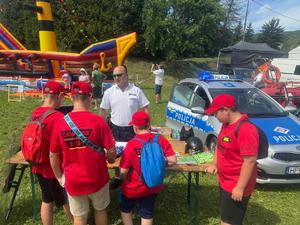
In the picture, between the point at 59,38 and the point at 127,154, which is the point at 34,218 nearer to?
the point at 127,154

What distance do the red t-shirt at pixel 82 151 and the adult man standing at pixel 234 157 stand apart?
1058 mm

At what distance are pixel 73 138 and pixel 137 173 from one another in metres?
0.78

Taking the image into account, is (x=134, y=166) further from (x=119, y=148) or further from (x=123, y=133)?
(x=123, y=133)

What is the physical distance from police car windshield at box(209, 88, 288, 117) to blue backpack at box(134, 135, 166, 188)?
12.4 feet

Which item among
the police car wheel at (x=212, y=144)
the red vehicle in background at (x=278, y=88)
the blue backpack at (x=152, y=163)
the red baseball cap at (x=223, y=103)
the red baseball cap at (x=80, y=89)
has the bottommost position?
the police car wheel at (x=212, y=144)

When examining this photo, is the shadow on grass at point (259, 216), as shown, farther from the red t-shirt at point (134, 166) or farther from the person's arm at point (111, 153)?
the person's arm at point (111, 153)

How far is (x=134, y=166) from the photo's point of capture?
3643 mm

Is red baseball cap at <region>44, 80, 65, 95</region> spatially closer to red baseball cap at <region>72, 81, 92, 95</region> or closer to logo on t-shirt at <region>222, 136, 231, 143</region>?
red baseball cap at <region>72, 81, 92, 95</region>

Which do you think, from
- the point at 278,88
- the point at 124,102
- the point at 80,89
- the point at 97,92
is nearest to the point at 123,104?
the point at 124,102

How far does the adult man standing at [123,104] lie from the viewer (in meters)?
5.27

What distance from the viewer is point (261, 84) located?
538 inches

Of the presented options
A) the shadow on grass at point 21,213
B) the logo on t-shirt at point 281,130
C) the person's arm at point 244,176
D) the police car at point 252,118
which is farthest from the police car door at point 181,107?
the person's arm at point 244,176

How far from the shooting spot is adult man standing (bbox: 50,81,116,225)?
3.28 metres

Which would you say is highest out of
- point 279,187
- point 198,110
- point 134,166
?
point 134,166
